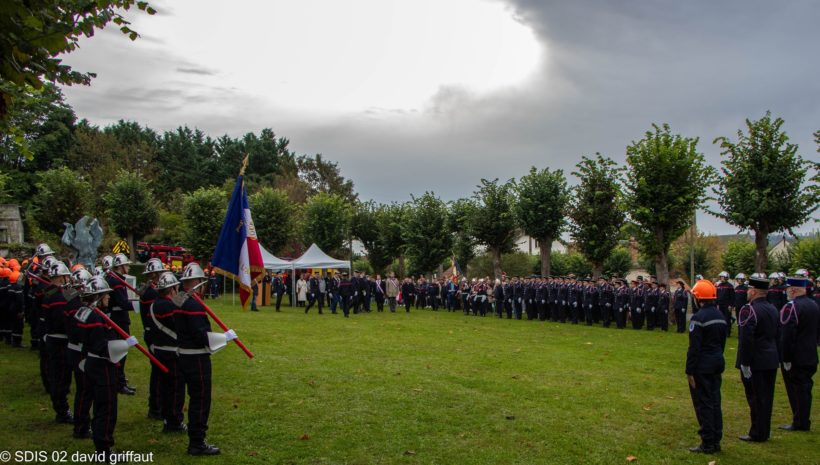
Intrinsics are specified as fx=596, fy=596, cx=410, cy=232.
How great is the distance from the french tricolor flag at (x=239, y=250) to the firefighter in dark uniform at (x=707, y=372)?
7263mm

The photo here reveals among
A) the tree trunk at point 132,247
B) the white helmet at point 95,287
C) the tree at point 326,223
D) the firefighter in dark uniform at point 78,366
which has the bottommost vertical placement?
the firefighter in dark uniform at point 78,366

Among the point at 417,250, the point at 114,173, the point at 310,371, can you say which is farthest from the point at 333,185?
the point at 310,371

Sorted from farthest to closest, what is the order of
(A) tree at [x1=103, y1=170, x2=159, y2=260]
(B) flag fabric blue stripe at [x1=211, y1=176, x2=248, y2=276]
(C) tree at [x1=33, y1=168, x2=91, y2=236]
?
(A) tree at [x1=103, y1=170, x2=159, y2=260] → (C) tree at [x1=33, y1=168, x2=91, y2=236] → (B) flag fabric blue stripe at [x1=211, y1=176, x2=248, y2=276]

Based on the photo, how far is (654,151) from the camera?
79.6 feet

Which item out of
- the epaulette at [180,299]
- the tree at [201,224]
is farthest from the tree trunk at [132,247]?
the epaulette at [180,299]

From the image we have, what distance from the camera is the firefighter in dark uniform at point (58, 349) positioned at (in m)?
8.37

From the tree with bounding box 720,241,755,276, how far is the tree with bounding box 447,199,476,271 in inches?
890

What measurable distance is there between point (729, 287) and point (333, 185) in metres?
60.6

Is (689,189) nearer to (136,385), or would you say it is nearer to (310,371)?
(310,371)

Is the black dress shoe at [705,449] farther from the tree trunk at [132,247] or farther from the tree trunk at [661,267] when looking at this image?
the tree trunk at [132,247]

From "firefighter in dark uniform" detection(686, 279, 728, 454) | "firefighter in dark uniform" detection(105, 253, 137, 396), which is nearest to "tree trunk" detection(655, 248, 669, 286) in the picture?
"firefighter in dark uniform" detection(686, 279, 728, 454)

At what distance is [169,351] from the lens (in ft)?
26.7

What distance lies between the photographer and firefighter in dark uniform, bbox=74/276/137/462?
6844 millimetres

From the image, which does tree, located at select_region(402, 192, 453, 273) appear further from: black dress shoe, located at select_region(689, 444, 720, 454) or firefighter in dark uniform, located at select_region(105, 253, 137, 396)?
black dress shoe, located at select_region(689, 444, 720, 454)
